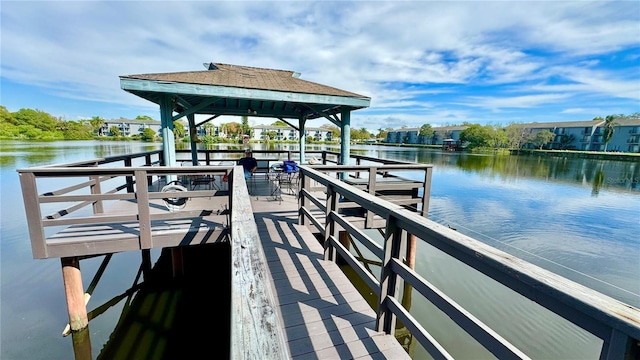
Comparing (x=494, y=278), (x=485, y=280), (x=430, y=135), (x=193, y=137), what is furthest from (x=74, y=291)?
(x=430, y=135)

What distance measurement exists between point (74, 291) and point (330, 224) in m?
4.03

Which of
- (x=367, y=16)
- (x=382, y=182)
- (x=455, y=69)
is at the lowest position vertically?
(x=382, y=182)

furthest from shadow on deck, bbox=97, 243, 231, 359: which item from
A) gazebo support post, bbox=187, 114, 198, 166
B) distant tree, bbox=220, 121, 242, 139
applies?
distant tree, bbox=220, 121, 242, 139

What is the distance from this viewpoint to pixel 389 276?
2.00 meters

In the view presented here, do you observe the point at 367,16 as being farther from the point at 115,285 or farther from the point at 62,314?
the point at 62,314

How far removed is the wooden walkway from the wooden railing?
213 mm

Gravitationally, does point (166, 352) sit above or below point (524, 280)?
below

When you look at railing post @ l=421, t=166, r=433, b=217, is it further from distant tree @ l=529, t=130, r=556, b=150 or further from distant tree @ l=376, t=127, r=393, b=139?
distant tree @ l=376, t=127, r=393, b=139

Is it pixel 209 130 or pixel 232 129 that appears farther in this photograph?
pixel 232 129

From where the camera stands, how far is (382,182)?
205 inches

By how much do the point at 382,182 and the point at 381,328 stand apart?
340 centimetres

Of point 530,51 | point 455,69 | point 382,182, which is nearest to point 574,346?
point 382,182

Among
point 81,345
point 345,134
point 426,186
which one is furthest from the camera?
point 345,134

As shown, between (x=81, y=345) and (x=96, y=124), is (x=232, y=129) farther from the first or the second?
(x=81, y=345)
